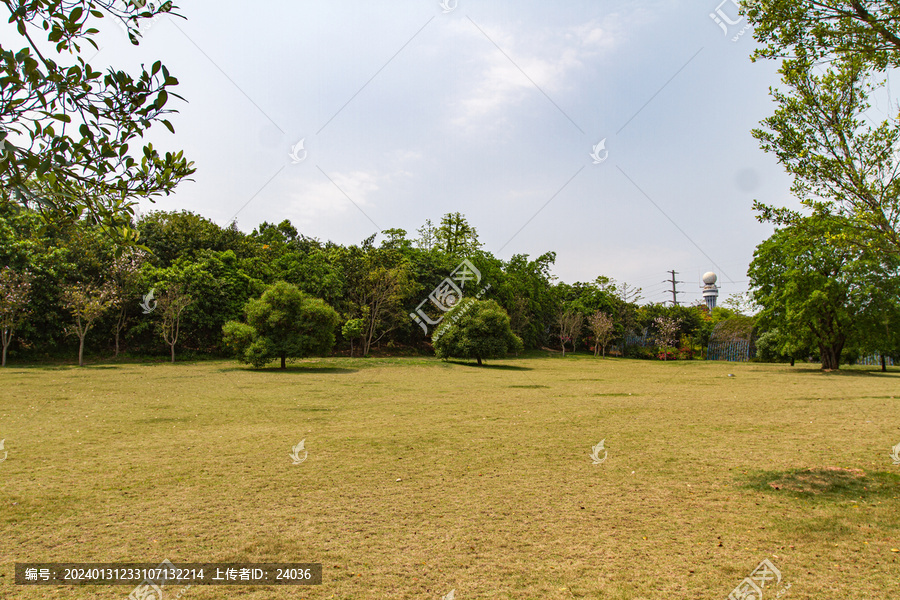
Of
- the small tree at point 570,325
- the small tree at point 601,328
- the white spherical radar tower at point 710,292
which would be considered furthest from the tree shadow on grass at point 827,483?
the white spherical radar tower at point 710,292

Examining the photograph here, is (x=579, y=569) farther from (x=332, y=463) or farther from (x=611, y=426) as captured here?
(x=611, y=426)

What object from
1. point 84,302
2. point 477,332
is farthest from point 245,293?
point 477,332

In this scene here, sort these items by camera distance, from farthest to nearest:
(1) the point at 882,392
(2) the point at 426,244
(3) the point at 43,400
A: (2) the point at 426,244, (1) the point at 882,392, (3) the point at 43,400

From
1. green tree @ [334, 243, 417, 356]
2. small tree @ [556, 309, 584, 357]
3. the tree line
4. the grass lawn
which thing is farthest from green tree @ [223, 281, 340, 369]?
small tree @ [556, 309, 584, 357]

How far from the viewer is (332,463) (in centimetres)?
660

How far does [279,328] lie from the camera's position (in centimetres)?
2402

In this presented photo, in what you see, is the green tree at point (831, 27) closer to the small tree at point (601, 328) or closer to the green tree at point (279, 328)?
the green tree at point (279, 328)

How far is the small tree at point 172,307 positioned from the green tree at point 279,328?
5.97 meters

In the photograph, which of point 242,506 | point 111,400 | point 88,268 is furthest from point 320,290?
point 242,506

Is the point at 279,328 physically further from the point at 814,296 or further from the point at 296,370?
the point at 814,296

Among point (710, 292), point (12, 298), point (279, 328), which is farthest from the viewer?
point (710, 292)

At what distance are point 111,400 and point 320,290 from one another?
24.0 meters

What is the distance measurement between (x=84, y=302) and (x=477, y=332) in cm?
2040

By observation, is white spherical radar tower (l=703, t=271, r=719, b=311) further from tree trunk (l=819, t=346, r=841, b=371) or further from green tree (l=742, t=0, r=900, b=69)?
green tree (l=742, t=0, r=900, b=69)
